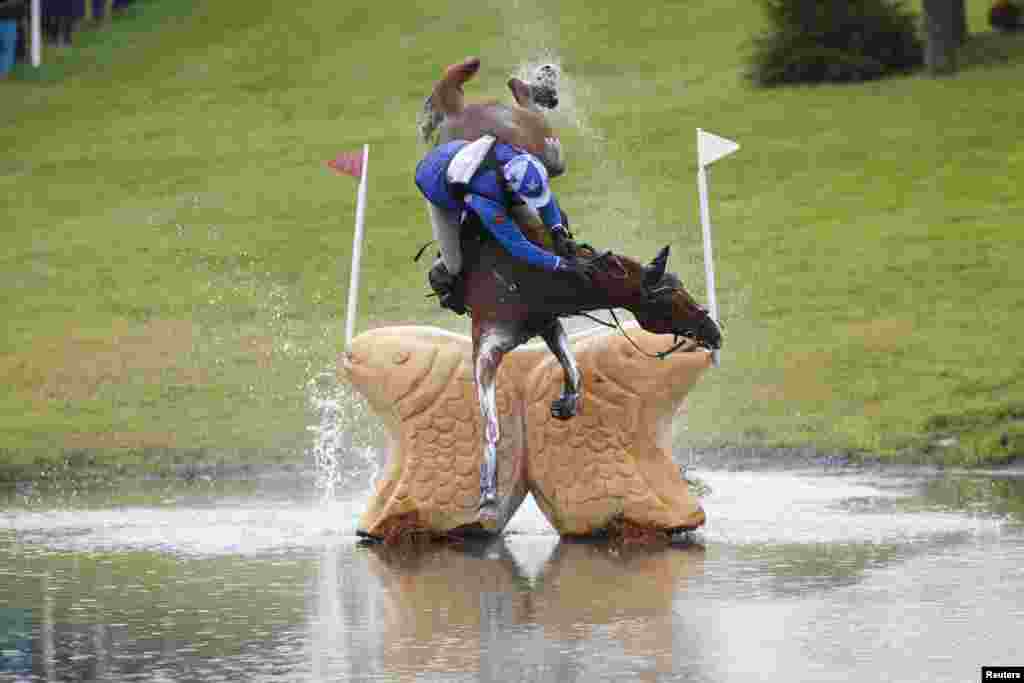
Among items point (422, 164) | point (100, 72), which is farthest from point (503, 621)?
point (100, 72)

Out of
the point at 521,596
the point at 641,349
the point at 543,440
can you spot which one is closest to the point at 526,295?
the point at 641,349

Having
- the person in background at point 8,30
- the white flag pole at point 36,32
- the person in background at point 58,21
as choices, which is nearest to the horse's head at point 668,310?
the white flag pole at point 36,32

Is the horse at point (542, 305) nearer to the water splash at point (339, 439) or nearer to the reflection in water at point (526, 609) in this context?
the reflection in water at point (526, 609)

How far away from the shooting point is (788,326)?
23.2 meters

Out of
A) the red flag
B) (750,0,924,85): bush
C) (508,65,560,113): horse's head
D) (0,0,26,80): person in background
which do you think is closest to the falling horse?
(508,65,560,113): horse's head

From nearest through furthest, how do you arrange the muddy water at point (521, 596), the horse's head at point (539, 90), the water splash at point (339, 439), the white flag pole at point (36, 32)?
the muddy water at point (521, 596) → the horse's head at point (539, 90) → the water splash at point (339, 439) → the white flag pole at point (36, 32)

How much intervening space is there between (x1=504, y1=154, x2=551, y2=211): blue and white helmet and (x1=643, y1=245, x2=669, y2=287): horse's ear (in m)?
0.73

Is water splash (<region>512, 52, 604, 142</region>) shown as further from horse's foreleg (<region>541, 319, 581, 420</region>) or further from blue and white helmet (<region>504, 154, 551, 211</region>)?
blue and white helmet (<region>504, 154, 551, 211</region>)

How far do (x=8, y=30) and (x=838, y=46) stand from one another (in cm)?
1616

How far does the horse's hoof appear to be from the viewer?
41.7 ft

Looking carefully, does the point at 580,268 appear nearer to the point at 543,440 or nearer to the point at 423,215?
the point at 543,440

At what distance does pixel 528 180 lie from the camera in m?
12.5

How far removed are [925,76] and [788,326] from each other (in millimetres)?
12778

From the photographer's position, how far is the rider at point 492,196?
1248 cm
